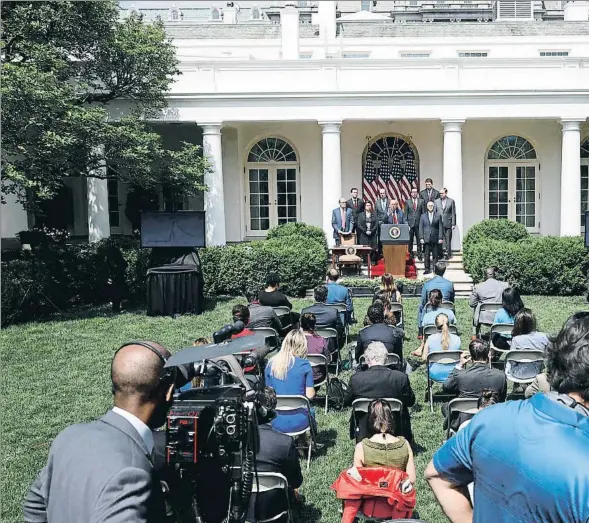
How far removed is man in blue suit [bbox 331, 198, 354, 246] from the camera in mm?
19859

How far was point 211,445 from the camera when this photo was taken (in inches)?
114

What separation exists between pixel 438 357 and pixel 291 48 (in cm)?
2426

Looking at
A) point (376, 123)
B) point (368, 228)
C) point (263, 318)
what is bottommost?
point (263, 318)

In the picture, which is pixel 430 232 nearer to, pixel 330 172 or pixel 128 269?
pixel 330 172

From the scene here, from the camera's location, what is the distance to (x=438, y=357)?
8.95 metres

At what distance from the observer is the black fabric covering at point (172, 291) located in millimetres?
14992

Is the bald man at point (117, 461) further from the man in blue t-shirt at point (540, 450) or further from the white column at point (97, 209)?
the white column at point (97, 209)

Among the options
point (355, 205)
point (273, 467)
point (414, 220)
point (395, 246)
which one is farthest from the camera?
point (414, 220)

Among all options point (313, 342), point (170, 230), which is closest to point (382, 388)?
point (313, 342)

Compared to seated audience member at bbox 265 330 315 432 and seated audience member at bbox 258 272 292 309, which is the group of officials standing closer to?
seated audience member at bbox 258 272 292 309

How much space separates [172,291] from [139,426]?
12.4 meters

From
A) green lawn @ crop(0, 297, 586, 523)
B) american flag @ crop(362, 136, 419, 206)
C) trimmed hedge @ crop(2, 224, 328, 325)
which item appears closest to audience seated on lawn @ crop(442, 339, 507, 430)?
green lawn @ crop(0, 297, 586, 523)

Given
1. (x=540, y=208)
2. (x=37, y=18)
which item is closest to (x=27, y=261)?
(x=37, y=18)

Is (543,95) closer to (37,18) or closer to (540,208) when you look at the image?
(540,208)
